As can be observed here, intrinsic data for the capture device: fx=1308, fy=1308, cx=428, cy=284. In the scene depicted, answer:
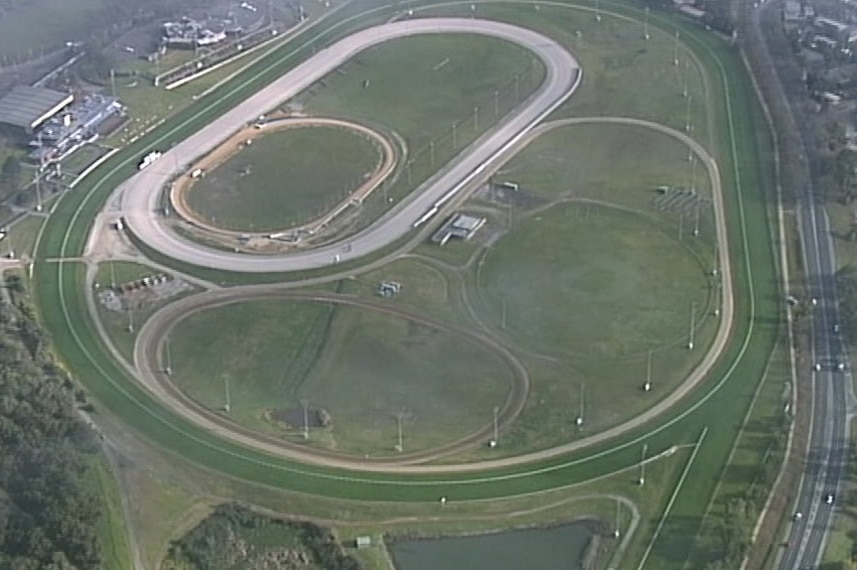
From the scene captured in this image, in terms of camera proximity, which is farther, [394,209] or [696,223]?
[394,209]

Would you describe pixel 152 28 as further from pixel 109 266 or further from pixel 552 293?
pixel 552 293

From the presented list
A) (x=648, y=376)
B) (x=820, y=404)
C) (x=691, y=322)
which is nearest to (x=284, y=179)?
(x=691, y=322)

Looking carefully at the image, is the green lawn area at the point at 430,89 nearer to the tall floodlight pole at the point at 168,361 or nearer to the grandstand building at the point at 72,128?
the grandstand building at the point at 72,128

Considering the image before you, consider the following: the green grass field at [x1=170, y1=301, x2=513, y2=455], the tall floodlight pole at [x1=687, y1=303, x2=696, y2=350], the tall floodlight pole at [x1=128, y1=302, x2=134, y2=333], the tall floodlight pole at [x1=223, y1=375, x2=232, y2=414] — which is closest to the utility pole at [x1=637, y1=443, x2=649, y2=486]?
the green grass field at [x1=170, y1=301, x2=513, y2=455]

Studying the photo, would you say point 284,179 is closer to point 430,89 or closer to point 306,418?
point 430,89

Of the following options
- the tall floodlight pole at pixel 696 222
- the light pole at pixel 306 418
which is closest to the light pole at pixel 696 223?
the tall floodlight pole at pixel 696 222

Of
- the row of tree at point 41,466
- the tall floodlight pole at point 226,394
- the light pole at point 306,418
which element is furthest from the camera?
the tall floodlight pole at point 226,394

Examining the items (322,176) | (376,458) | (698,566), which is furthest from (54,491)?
(322,176)

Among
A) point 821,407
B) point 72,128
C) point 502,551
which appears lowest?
point 502,551
